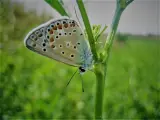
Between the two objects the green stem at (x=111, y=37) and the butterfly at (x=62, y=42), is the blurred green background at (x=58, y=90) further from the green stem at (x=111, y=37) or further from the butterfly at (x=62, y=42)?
the green stem at (x=111, y=37)

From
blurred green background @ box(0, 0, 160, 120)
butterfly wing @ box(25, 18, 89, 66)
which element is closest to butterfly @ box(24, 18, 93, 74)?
butterfly wing @ box(25, 18, 89, 66)

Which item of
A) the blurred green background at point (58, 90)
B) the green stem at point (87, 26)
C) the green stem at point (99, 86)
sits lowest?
the blurred green background at point (58, 90)

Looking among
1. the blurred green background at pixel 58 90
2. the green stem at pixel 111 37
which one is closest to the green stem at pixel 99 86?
the green stem at pixel 111 37

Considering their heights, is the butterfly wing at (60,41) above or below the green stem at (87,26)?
below

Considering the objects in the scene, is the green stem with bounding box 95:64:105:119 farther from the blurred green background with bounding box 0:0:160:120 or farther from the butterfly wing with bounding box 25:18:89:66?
the blurred green background with bounding box 0:0:160:120

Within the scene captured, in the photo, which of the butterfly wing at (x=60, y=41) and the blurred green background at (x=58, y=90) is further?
the blurred green background at (x=58, y=90)
